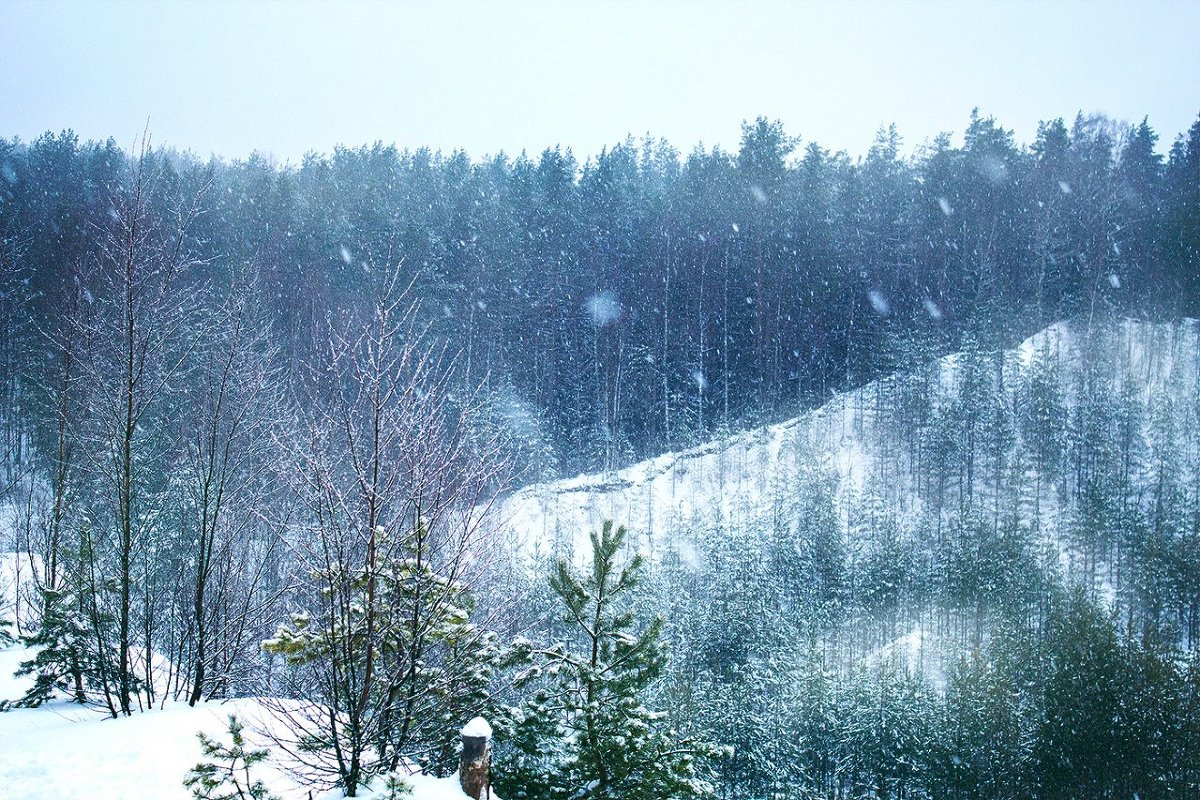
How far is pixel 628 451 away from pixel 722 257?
20.1 m

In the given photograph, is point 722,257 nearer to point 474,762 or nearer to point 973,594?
point 973,594

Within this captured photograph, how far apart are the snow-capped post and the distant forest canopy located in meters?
46.0

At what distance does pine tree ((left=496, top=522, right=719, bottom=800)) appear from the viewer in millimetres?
7387

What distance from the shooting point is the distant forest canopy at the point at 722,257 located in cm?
5547

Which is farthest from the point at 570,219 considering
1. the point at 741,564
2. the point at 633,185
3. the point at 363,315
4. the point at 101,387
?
the point at 101,387

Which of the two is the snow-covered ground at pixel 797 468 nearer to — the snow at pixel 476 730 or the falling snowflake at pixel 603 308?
the falling snowflake at pixel 603 308

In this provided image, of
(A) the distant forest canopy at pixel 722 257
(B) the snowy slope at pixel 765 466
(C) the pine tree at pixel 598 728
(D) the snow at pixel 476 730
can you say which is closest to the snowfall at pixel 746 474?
(B) the snowy slope at pixel 765 466

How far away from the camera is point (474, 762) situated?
5879 millimetres

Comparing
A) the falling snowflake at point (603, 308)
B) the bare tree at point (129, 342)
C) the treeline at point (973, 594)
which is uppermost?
the falling snowflake at point (603, 308)

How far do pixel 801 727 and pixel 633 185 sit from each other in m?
49.6

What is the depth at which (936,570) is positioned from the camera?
41625 millimetres

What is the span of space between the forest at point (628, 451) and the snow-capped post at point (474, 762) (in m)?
0.57

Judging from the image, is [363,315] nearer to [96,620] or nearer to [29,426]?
[29,426]

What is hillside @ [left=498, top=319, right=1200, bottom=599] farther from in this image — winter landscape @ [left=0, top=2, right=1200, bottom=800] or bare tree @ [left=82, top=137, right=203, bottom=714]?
bare tree @ [left=82, top=137, right=203, bottom=714]
